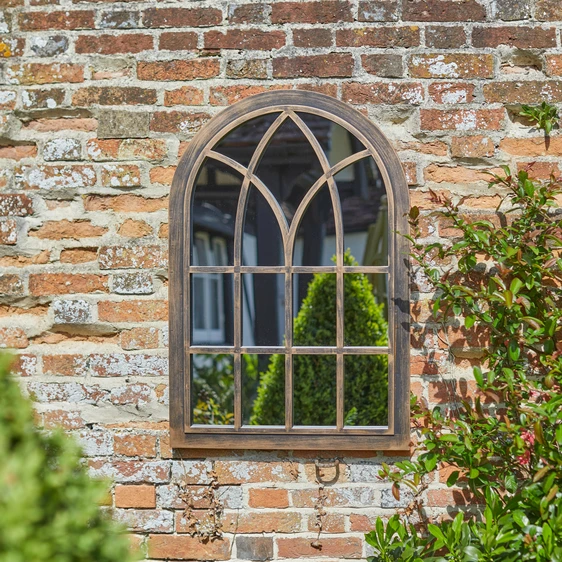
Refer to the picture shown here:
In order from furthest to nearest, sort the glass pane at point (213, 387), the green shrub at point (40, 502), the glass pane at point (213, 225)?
the glass pane at point (213, 225), the glass pane at point (213, 387), the green shrub at point (40, 502)

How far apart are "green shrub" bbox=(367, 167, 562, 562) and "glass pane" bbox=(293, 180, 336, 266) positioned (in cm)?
241

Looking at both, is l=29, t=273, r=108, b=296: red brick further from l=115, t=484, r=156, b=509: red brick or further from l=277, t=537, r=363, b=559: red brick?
l=277, t=537, r=363, b=559: red brick

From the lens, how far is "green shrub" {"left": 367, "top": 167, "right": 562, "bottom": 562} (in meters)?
2.07

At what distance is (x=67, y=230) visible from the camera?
243cm

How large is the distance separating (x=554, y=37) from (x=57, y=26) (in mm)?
1915

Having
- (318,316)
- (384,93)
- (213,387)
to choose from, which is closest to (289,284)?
(384,93)

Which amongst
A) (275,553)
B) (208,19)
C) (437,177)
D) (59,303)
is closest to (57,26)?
(208,19)

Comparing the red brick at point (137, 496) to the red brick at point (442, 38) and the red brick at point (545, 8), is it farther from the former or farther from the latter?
the red brick at point (545, 8)

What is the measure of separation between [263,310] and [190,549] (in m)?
2.34

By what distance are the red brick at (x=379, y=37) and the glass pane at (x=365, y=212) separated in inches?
91.5

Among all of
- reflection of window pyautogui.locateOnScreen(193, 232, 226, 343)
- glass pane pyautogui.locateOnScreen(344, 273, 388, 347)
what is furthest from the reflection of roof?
reflection of window pyautogui.locateOnScreen(193, 232, 226, 343)

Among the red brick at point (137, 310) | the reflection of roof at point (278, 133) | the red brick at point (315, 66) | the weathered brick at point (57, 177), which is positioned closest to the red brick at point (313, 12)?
the red brick at point (315, 66)

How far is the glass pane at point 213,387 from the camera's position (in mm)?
4234

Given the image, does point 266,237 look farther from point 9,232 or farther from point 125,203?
point 9,232
